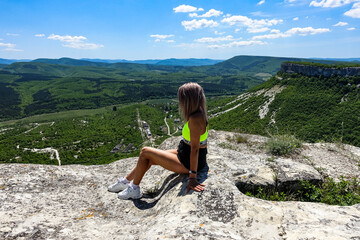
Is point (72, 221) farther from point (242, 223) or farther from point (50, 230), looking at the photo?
point (242, 223)

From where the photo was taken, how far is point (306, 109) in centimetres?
5994

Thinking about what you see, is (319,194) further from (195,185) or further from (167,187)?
(167,187)

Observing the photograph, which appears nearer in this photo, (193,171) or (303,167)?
(193,171)

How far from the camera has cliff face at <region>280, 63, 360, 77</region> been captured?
202 ft

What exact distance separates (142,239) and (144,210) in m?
1.56

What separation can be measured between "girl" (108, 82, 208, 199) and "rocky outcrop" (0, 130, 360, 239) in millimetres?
297

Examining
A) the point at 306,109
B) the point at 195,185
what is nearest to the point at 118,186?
the point at 195,185

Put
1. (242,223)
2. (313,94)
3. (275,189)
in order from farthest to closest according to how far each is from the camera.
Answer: (313,94) < (275,189) < (242,223)

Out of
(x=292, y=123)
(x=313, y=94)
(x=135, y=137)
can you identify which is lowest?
(x=135, y=137)

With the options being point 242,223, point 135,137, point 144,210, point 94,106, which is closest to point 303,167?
point 242,223

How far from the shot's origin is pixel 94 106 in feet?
616

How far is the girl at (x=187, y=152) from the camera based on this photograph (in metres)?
4.50

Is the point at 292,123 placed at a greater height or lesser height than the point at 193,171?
lesser

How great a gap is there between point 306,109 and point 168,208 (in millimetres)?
68191
